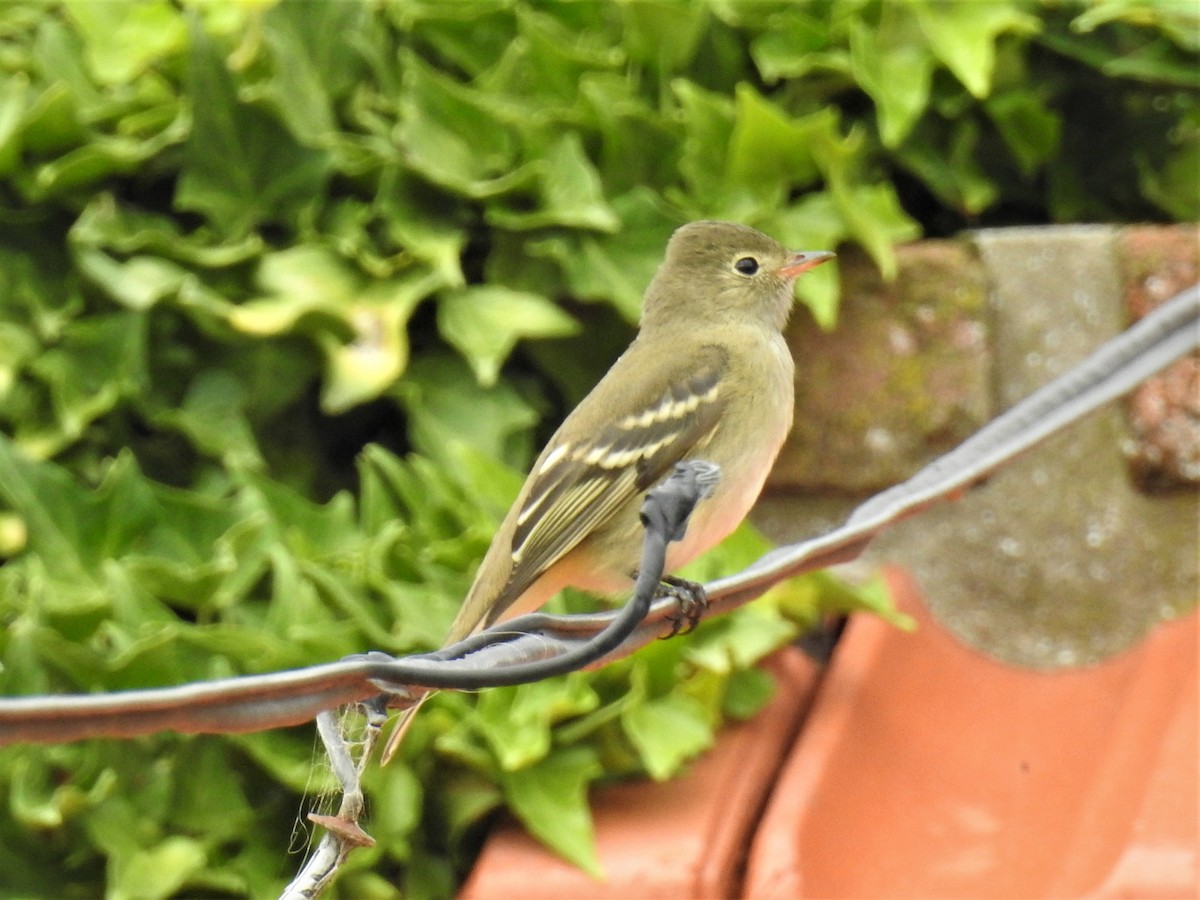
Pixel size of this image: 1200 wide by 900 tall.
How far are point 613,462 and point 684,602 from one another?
0.47 meters

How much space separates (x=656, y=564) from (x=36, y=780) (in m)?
2.15

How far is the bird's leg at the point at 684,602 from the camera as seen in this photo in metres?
2.93

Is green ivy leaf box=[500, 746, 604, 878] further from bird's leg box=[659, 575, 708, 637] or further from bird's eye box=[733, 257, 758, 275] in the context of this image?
bird's eye box=[733, 257, 758, 275]

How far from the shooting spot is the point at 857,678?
12.6 ft

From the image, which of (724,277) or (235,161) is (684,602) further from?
(235,161)

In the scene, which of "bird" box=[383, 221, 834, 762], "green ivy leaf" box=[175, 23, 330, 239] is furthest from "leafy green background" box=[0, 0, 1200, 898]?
"bird" box=[383, 221, 834, 762]

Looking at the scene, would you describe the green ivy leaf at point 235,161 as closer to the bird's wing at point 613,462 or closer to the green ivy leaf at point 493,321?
the green ivy leaf at point 493,321

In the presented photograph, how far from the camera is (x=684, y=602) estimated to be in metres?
2.99

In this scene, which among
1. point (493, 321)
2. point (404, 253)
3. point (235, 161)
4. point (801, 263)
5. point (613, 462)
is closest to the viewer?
point (613, 462)

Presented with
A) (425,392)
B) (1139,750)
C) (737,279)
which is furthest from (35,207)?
(1139,750)

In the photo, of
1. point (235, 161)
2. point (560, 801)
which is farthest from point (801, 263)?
point (235, 161)

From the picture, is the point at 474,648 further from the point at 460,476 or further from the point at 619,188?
the point at 619,188

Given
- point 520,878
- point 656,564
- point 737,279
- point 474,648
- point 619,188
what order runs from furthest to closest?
point 619,188, point 737,279, point 520,878, point 474,648, point 656,564

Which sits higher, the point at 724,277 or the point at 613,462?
the point at 724,277
